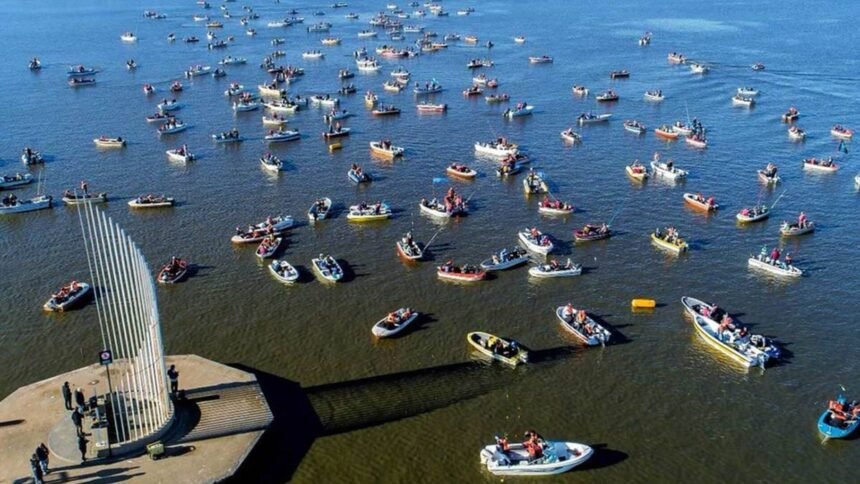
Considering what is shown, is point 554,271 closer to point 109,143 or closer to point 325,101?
A: point 109,143

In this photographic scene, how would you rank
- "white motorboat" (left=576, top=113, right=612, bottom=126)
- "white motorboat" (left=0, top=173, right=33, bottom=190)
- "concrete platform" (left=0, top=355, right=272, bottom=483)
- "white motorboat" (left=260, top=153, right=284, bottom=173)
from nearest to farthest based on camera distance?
"concrete platform" (left=0, top=355, right=272, bottom=483) → "white motorboat" (left=0, top=173, right=33, bottom=190) → "white motorboat" (left=260, top=153, right=284, bottom=173) → "white motorboat" (left=576, top=113, right=612, bottom=126)

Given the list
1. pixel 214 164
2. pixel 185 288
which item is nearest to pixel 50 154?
pixel 214 164

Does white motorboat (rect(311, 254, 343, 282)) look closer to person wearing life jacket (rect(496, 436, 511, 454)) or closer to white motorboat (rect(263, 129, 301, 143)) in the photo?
person wearing life jacket (rect(496, 436, 511, 454))

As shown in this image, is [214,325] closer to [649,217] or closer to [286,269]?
[286,269]

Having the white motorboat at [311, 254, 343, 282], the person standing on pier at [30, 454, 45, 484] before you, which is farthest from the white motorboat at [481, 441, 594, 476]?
the white motorboat at [311, 254, 343, 282]

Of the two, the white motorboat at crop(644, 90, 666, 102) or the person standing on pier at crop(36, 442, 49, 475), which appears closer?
the person standing on pier at crop(36, 442, 49, 475)

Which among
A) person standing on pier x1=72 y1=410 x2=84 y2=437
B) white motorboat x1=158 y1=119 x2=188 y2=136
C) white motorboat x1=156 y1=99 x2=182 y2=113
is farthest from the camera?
white motorboat x1=156 y1=99 x2=182 y2=113
